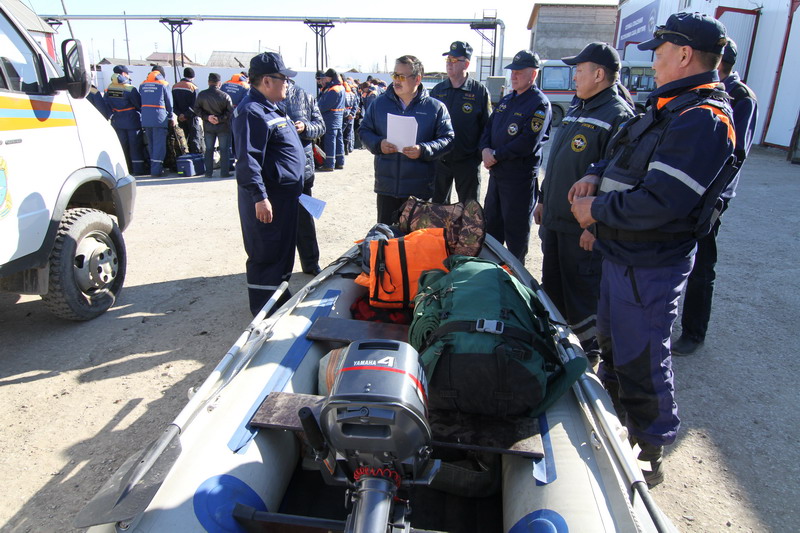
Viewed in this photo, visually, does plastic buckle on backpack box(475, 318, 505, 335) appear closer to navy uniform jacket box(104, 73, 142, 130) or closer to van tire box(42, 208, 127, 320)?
van tire box(42, 208, 127, 320)

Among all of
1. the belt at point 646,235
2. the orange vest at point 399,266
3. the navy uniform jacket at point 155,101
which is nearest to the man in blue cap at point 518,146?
the orange vest at point 399,266

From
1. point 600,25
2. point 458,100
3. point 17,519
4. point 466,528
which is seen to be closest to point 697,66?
point 466,528

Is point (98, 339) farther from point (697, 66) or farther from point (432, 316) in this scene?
point (697, 66)

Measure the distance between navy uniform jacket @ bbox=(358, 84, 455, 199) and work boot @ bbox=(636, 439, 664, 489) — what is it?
2.81 m

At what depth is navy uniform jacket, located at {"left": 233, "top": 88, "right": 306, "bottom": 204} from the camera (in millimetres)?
3605

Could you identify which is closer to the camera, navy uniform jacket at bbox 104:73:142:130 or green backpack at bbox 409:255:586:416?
green backpack at bbox 409:255:586:416

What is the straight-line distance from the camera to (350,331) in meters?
2.60

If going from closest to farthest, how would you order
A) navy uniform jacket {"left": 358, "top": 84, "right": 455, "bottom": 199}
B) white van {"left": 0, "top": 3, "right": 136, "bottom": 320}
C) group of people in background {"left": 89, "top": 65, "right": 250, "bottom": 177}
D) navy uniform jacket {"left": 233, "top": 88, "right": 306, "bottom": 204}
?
white van {"left": 0, "top": 3, "right": 136, "bottom": 320} → navy uniform jacket {"left": 233, "top": 88, "right": 306, "bottom": 204} → navy uniform jacket {"left": 358, "top": 84, "right": 455, "bottom": 199} → group of people in background {"left": 89, "top": 65, "right": 250, "bottom": 177}

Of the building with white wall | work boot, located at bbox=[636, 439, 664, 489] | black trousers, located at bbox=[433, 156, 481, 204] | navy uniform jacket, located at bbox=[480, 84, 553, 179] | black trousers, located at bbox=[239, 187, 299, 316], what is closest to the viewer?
work boot, located at bbox=[636, 439, 664, 489]

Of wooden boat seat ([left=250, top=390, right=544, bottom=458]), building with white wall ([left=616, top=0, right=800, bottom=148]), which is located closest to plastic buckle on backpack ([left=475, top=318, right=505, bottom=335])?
wooden boat seat ([left=250, top=390, right=544, bottom=458])

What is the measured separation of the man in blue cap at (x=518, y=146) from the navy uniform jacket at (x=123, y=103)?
7515 mm

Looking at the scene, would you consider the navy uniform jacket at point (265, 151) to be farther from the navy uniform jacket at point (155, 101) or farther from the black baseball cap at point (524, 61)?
the navy uniform jacket at point (155, 101)

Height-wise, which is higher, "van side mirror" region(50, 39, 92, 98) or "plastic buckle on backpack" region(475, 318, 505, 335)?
"van side mirror" region(50, 39, 92, 98)

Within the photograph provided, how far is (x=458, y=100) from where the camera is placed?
5113 mm
